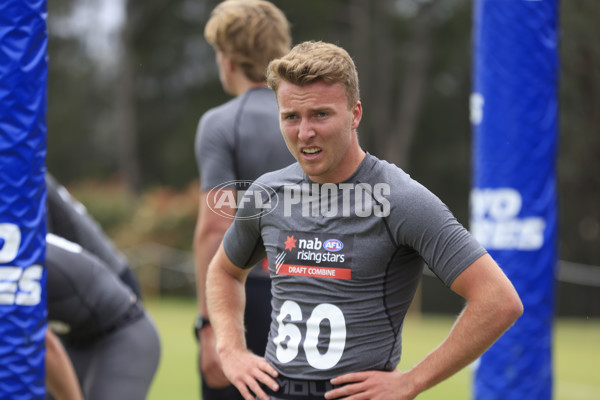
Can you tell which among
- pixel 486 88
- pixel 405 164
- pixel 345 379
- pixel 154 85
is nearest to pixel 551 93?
pixel 486 88

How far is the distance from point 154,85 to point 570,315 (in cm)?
2203

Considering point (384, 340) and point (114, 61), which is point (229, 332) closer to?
point (384, 340)

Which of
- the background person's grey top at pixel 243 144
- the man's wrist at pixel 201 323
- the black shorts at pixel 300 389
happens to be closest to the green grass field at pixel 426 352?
the man's wrist at pixel 201 323

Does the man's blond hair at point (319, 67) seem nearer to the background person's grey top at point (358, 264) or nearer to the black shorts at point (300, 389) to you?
the background person's grey top at point (358, 264)

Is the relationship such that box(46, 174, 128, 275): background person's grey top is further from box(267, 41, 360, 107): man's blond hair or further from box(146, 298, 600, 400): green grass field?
box(146, 298, 600, 400): green grass field

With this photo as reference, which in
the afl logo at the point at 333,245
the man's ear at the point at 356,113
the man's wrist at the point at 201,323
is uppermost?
the man's ear at the point at 356,113

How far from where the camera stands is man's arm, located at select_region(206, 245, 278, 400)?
2836mm

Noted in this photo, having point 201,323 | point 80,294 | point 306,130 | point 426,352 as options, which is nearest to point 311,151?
point 306,130

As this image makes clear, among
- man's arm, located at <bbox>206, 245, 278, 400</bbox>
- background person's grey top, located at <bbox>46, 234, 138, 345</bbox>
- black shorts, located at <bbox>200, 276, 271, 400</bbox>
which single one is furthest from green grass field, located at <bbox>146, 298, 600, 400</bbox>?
man's arm, located at <bbox>206, 245, 278, 400</bbox>

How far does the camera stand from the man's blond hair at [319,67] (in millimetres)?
2664

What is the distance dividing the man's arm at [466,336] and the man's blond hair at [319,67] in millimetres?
707

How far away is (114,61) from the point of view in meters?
39.7

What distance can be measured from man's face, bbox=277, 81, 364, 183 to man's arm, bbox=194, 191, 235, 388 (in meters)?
1.33

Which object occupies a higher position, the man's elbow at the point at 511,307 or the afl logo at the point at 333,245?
the afl logo at the point at 333,245
